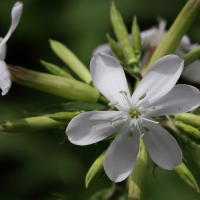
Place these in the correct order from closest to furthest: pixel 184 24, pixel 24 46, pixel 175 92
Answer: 1. pixel 175 92
2. pixel 184 24
3. pixel 24 46

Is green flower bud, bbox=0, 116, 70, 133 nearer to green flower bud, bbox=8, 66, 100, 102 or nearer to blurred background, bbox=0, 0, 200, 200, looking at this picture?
green flower bud, bbox=8, 66, 100, 102

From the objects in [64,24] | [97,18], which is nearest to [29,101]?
[64,24]

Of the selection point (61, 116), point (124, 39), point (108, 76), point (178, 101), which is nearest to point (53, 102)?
point (124, 39)

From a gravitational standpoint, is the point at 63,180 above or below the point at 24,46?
below

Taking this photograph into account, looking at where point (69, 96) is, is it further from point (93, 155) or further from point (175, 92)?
point (93, 155)

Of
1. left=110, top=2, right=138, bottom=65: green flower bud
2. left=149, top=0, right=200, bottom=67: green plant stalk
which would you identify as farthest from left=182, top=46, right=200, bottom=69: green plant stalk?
left=110, top=2, right=138, bottom=65: green flower bud

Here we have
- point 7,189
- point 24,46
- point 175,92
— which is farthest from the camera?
point 24,46
